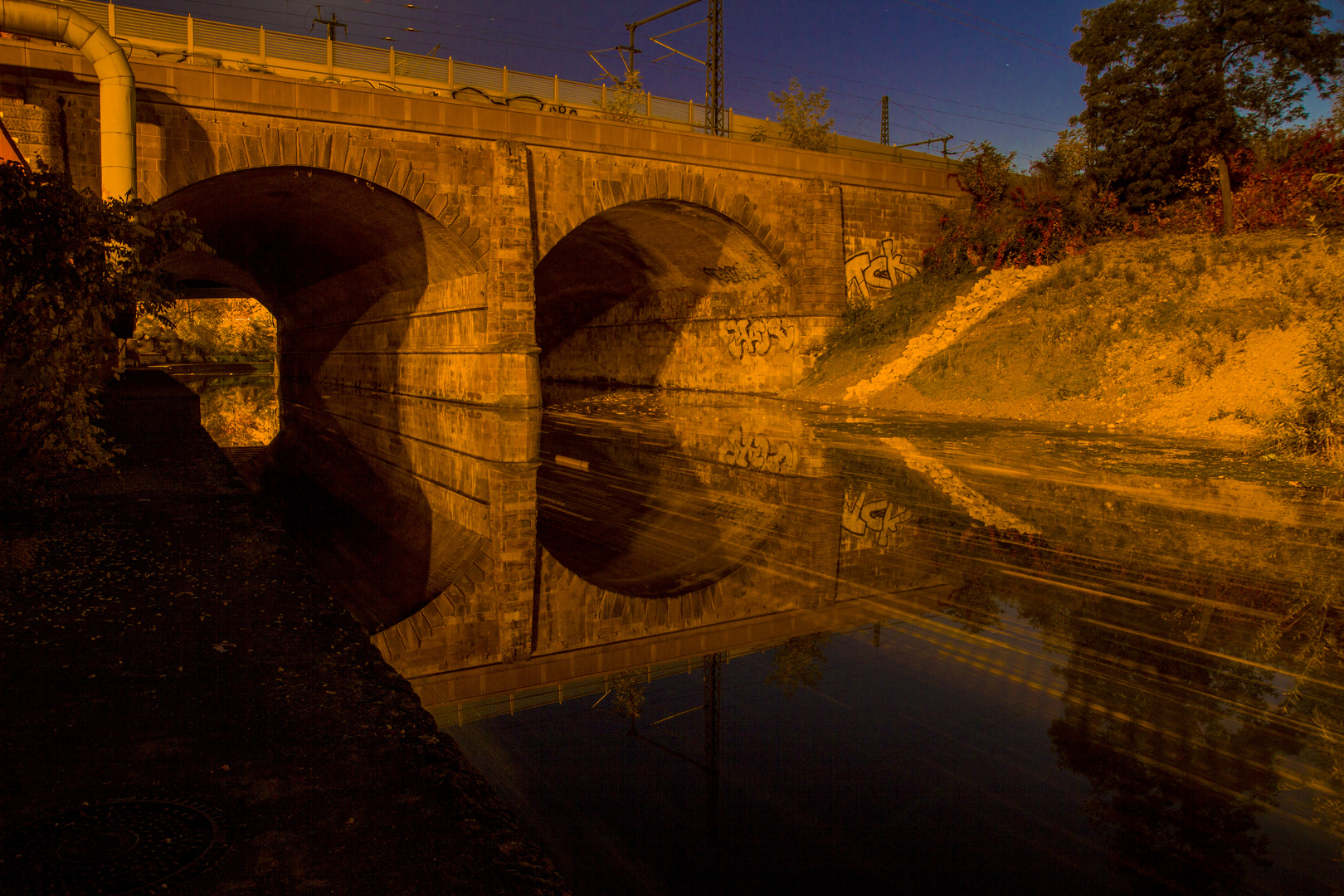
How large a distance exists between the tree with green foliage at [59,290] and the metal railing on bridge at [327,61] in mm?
12644

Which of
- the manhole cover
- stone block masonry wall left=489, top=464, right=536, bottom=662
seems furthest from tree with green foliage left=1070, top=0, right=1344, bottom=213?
the manhole cover

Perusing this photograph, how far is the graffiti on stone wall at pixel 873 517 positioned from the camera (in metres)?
6.92

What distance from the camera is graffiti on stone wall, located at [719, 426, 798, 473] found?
1062 cm

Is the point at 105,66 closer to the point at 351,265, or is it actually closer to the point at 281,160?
the point at 281,160

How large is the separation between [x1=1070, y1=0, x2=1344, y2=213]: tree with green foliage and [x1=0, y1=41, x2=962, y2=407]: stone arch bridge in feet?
17.5

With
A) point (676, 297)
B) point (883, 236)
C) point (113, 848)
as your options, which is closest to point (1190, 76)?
point (883, 236)

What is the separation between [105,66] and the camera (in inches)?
545

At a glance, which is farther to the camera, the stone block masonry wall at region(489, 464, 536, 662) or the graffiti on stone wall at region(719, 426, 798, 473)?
the graffiti on stone wall at region(719, 426, 798, 473)

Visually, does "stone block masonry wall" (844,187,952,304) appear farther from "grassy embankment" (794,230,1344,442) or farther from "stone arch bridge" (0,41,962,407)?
"grassy embankment" (794,230,1344,442)

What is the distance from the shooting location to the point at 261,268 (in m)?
28.7

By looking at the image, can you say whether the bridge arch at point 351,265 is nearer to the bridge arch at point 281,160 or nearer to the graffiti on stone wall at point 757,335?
the bridge arch at point 281,160

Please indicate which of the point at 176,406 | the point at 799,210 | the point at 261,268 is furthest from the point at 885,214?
the point at 261,268

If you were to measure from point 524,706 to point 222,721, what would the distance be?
1.22 meters

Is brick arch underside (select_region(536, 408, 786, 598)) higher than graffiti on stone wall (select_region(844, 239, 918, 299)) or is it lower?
lower
